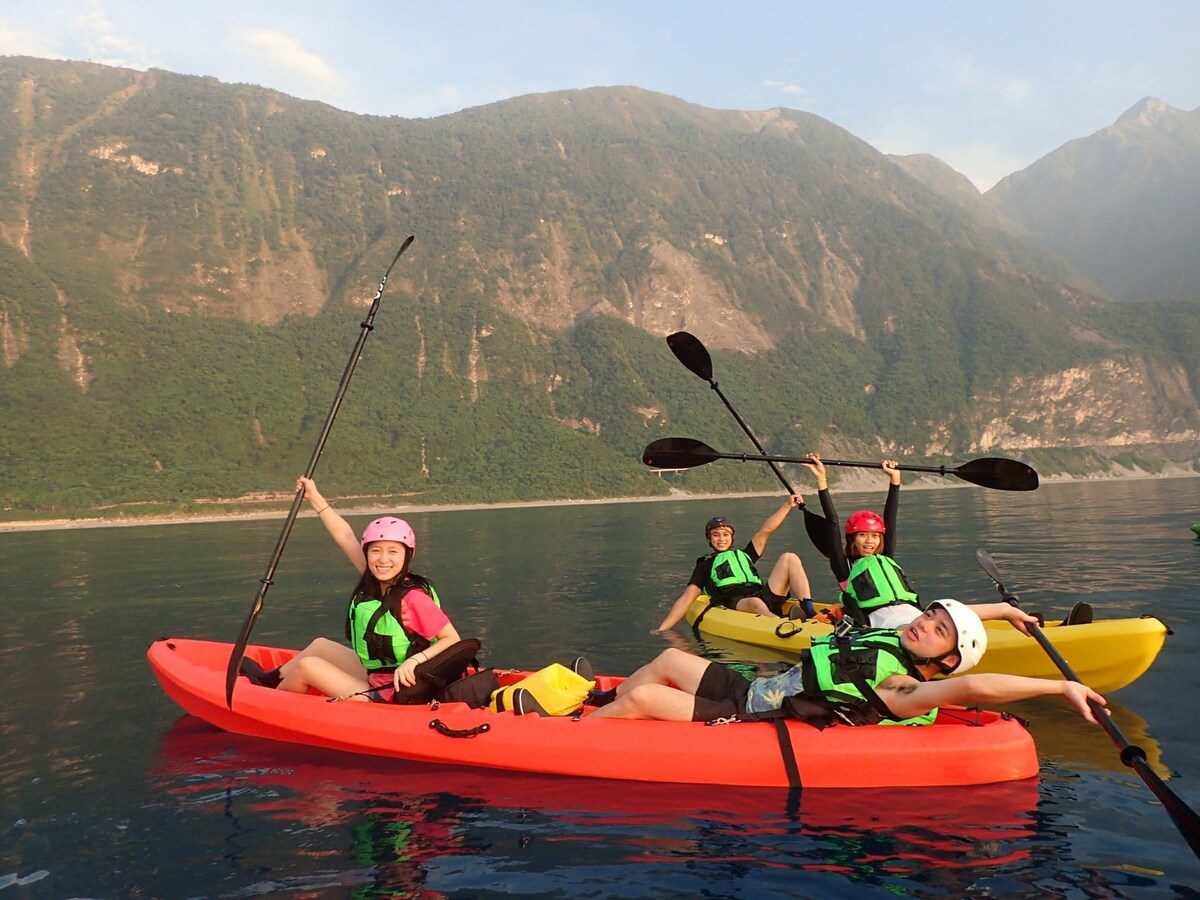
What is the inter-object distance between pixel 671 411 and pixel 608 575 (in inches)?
3666

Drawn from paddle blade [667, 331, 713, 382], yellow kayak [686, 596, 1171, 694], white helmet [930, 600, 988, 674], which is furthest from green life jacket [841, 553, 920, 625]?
paddle blade [667, 331, 713, 382]

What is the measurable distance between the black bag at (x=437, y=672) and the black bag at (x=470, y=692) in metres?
0.05

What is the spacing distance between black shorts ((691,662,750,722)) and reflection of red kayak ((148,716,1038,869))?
0.54 m

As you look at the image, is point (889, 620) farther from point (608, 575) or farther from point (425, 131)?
point (425, 131)

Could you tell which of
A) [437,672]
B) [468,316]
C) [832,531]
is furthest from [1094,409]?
[437,672]

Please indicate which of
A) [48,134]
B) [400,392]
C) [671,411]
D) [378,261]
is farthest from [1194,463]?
[48,134]

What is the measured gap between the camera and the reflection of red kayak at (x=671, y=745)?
5586 millimetres

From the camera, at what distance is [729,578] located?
1251 centimetres

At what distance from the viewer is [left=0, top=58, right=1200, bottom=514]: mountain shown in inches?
3339

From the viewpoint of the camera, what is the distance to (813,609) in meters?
11.6

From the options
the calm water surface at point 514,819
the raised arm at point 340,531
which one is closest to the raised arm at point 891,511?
the calm water surface at point 514,819

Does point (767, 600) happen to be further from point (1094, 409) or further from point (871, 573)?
point (1094, 409)

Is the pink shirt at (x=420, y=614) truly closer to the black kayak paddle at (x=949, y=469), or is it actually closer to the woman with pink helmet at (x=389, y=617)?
the woman with pink helmet at (x=389, y=617)

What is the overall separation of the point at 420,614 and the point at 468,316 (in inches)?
4445
